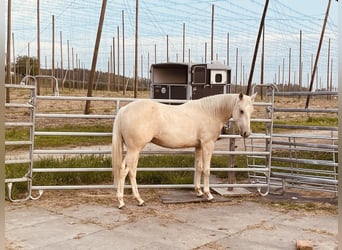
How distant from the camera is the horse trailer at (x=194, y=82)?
12570mm

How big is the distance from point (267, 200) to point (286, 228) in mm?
1037

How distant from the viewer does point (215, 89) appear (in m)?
12.7

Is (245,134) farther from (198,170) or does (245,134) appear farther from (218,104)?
(198,170)

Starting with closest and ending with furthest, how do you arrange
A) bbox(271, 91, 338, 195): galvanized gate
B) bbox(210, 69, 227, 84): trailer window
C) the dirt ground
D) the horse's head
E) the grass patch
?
the dirt ground → the horse's head → bbox(271, 91, 338, 195): galvanized gate → the grass patch → bbox(210, 69, 227, 84): trailer window

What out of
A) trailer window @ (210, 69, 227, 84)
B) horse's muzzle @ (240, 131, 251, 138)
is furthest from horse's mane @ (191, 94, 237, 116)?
trailer window @ (210, 69, 227, 84)

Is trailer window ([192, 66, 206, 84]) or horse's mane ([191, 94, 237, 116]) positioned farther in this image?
trailer window ([192, 66, 206, 84])

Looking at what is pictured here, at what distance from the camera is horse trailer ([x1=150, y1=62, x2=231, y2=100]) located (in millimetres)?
12570

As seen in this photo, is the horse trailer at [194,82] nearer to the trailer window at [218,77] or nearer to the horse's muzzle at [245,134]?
the trailer window at [218,77]

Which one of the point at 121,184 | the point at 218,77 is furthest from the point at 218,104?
the point at 218,77

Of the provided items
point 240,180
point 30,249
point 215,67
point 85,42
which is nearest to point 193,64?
point 215,67

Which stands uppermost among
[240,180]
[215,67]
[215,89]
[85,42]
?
[85,42]

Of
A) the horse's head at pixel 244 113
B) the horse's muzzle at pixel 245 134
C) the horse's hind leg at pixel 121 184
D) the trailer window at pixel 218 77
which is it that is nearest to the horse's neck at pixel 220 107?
the horse's head at pixel 244 113

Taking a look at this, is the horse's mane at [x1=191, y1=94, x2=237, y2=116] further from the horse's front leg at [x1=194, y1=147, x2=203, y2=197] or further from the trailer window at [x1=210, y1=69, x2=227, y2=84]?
the trailer window at [x1=210, y1=69, x2=227, y2=84]

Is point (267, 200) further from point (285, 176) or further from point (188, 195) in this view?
point (188, 195)
